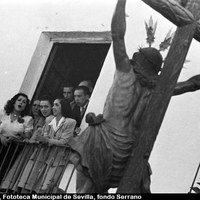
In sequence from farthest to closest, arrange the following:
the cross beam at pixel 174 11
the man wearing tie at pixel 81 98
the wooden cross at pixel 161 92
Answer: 1. the man wearing tie at pixel 81 98
2. the cross beam at pixel 174 11
3. the wooden cross at pixel 161 92

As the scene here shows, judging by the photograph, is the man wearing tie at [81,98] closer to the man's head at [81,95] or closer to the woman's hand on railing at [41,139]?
the man's head at [81,95]

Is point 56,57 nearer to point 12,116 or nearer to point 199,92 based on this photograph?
point 12,116

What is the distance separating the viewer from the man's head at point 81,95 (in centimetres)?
905

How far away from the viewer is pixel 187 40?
5531 mm

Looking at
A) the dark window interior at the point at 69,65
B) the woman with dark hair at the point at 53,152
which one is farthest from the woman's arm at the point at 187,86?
the dark window interior at the point at 69,65

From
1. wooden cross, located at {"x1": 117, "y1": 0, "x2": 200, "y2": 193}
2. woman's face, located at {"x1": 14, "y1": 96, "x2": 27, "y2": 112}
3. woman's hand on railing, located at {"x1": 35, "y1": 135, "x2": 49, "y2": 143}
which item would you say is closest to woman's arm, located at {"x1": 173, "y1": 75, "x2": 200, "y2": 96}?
wooden cross, located at {"x1": 117, "y1": 0, "x2": 200, "y2": 193}

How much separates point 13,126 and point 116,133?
3437mm

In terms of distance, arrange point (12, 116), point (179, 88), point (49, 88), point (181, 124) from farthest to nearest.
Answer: point (49, 88), point (12, 116), point (181, 124), point (179, 88)

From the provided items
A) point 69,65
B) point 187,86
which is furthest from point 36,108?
point 187,86

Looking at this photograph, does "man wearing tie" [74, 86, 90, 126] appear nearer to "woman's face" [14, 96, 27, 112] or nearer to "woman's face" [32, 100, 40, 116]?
"woman's face" [32, 100, 40, 116]

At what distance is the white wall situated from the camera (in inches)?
→ 321

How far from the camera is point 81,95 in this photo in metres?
9.07

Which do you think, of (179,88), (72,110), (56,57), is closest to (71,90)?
(72,110)

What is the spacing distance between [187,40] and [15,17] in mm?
5685
